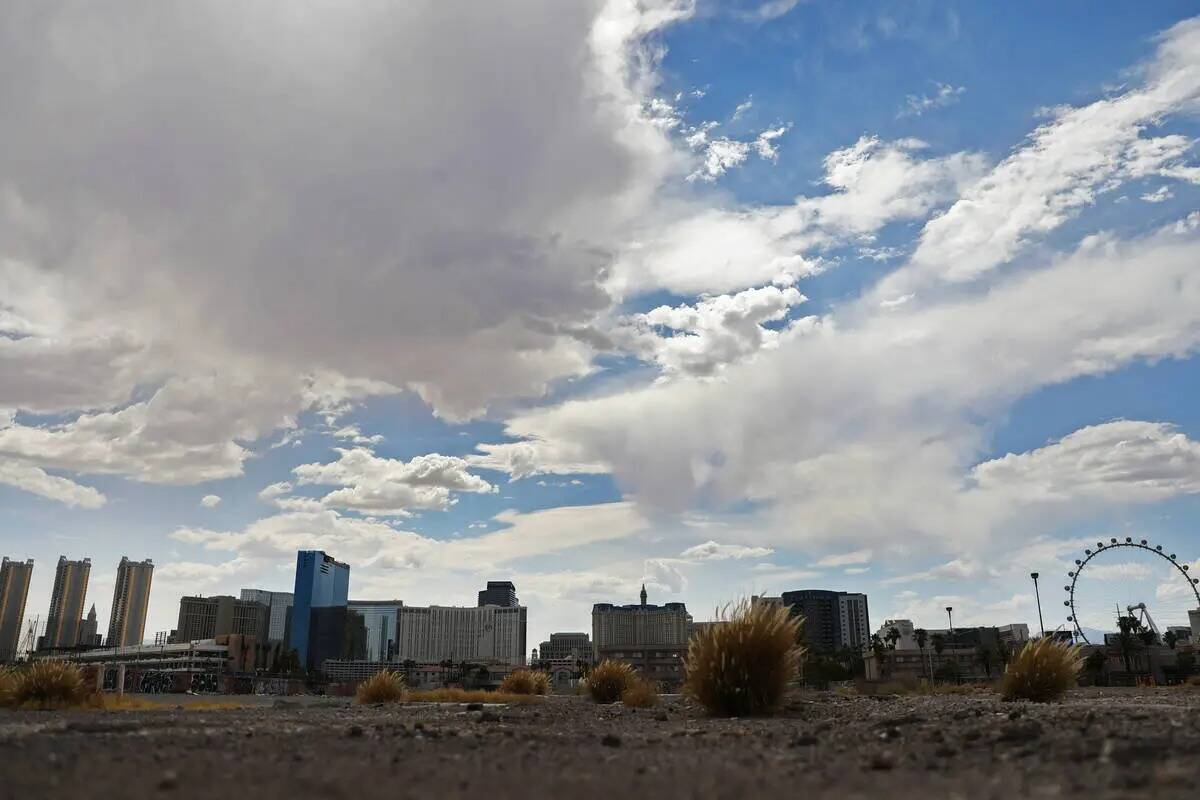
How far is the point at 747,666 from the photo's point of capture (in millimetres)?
12492

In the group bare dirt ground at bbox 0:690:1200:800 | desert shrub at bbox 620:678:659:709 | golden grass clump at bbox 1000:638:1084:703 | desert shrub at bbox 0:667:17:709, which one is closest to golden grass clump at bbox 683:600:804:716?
bare dirt ground at bbox 0:690:1200:800

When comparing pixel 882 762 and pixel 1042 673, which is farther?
pixel 1042 673

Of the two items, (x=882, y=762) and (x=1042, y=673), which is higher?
(x=1042, y=673)

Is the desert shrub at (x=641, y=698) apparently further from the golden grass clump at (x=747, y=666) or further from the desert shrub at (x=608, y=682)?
the golden grass clump at (x=747, y=666)

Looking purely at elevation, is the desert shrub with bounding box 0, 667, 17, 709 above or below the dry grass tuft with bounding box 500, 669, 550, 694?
above

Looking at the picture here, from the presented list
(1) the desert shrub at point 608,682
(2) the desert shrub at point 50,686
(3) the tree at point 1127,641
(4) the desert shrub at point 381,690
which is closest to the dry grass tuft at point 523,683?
(4) the desert shrub at point 381,690

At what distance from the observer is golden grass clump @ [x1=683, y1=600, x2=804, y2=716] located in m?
12.4

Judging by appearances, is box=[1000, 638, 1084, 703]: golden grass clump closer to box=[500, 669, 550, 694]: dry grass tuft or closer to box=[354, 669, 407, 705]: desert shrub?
box=[354, 669, 407, 705]: desert shrub

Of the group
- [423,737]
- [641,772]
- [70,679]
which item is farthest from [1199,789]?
[70,679]

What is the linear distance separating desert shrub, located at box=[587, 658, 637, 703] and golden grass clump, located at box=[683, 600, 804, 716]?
25.5ft

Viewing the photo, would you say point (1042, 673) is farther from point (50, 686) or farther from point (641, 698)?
point (50, 686)

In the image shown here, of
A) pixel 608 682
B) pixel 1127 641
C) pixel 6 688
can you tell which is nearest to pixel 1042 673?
pixel 608 682

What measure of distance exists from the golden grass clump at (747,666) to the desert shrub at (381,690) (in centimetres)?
1041

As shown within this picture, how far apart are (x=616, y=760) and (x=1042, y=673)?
1210 centimetres
